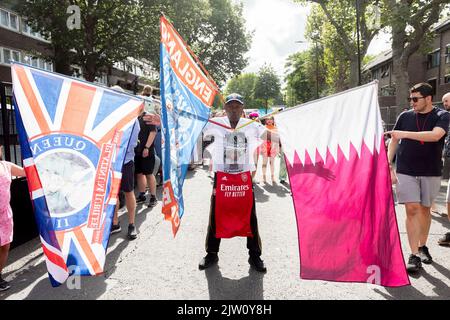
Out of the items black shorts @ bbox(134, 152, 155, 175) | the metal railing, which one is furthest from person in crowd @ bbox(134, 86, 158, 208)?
the metal railing

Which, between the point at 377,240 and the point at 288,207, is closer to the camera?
the point at 377,240

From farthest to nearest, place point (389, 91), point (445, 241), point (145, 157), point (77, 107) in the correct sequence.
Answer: point (389, 91)
point (145, 157)
point (445, 241)
point (77, 107)

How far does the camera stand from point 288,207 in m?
6.91

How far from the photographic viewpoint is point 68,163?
123 inches

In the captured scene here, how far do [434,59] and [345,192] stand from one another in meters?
37.0

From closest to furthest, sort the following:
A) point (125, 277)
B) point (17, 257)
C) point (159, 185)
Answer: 1. point (125, 277)
2. point (17, 257)
3. point (159, 185)

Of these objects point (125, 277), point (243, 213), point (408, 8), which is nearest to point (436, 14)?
point (408, 8)

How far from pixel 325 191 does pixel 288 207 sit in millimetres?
3643

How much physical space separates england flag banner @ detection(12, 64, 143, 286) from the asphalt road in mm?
560

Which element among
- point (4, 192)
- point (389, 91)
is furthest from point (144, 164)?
point (389, 91)

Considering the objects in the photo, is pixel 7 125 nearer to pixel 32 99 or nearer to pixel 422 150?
pixel 32 99

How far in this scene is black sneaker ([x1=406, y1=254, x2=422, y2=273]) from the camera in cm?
384

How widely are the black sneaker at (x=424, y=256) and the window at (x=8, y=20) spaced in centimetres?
2777

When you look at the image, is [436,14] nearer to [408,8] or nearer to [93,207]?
[408,8]
